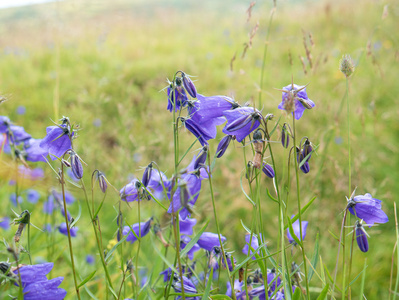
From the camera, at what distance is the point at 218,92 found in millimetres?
5352

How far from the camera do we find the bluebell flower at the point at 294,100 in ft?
3.02

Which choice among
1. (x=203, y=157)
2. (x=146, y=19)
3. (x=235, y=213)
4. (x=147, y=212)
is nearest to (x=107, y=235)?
(x=147, y=212)

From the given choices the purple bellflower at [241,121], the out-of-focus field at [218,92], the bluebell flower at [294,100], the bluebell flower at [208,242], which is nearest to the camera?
the bluebell flower at [294,100]

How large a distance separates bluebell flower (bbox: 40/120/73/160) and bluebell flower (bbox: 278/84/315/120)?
587 millimetres

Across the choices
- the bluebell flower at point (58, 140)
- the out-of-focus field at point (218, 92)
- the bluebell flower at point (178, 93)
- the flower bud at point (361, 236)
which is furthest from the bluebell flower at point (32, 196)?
the flower bud at point (361, 236)

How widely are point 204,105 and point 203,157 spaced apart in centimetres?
15

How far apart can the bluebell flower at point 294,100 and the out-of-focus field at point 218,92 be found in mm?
153

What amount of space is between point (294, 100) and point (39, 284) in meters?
0.81

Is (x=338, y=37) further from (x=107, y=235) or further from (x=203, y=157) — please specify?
(x=203, y=157)

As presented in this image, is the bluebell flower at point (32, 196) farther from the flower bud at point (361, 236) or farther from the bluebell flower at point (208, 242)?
the flower bud at point (361, 236)

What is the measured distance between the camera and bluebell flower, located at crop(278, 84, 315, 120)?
0.92 meters

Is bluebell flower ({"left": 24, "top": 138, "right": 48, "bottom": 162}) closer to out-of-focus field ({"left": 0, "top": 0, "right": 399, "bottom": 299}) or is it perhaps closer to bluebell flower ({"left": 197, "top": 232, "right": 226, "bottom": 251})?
out-of-focus field ({"left": 0, "top": 0, "right": 399, "bottom": 299})

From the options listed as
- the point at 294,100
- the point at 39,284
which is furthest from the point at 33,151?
the point at 294,100

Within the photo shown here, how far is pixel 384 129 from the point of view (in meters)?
4.04
